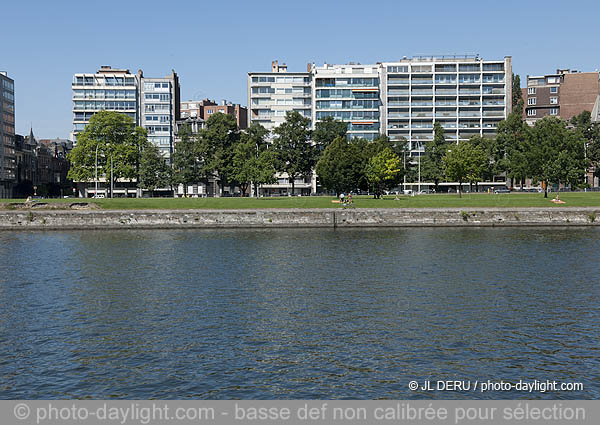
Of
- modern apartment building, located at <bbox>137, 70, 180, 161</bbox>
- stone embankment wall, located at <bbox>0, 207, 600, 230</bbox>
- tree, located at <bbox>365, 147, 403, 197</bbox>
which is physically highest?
modern apartment building, located at <bbox>137, 70, 180, 161</bbox>

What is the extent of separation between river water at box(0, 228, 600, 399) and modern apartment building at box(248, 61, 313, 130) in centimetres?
14041

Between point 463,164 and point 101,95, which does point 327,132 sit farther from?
point 101,95

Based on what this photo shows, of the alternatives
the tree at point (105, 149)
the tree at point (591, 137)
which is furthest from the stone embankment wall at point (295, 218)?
the tree at point (591, 137)

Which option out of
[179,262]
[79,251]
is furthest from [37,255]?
[179,262]

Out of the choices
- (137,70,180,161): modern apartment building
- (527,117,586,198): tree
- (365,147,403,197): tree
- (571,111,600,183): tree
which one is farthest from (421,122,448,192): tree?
(137,70,180,161): modern apartment building

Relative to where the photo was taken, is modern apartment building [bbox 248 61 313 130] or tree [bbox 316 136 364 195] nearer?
tree [bbox 316 136 364 195]

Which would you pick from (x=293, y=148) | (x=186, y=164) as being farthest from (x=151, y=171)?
(x=293, y=148)

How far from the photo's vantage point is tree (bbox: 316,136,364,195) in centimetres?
10950

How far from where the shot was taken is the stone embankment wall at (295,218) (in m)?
85.4

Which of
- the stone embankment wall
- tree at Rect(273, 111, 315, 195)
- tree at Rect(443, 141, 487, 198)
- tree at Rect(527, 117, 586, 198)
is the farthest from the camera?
tree at Rect(273, 111, 315, 195)

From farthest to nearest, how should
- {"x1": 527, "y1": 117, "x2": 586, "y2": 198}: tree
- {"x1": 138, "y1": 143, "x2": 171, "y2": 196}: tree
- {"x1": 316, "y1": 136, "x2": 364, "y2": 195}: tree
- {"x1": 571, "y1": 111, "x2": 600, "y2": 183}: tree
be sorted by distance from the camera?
{"x1": 571, "y1": 111, "x2": 600, "y2": 183}: tree
{"x1": 138, "y1": 143, "x2": 171, "y2": 196}: tree
{"x1": 316, "y1": 136, "x2": 364, "y2": 195}: tree
{"x1": 527, "y1": 117, "x2": 586, "y2": 198}: tree

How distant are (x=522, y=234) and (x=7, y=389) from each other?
64.0 metres

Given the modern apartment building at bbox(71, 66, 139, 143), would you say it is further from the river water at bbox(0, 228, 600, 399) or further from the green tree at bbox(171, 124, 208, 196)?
the river water at bbox(0, 228, 600, 399)

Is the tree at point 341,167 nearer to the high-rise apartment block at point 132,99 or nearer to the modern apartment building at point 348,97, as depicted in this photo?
the modern apartment building at point 348,97
